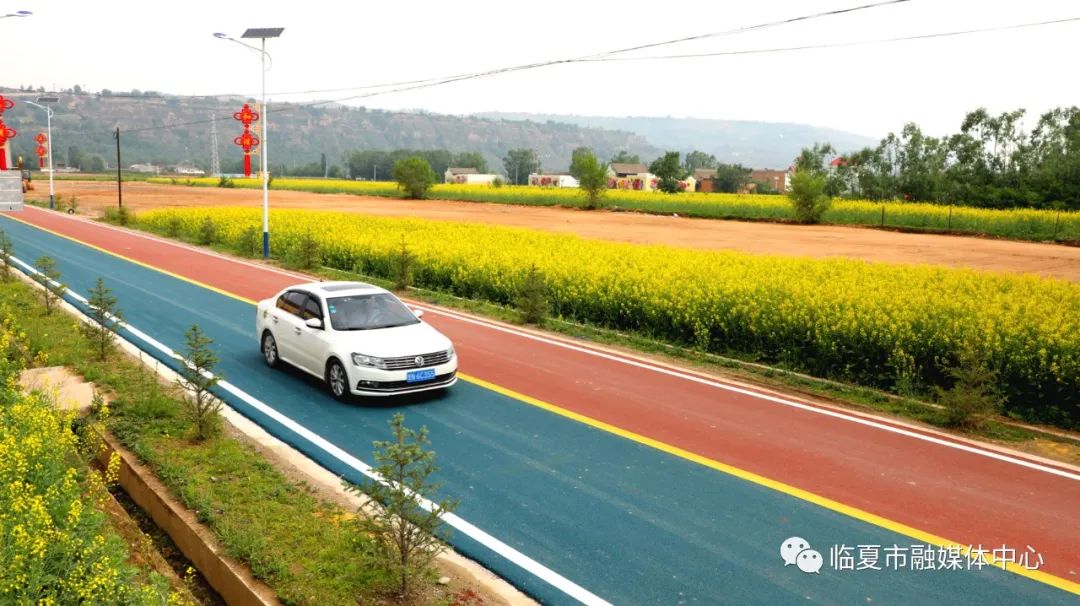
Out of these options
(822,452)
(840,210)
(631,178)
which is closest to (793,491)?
(822,452)

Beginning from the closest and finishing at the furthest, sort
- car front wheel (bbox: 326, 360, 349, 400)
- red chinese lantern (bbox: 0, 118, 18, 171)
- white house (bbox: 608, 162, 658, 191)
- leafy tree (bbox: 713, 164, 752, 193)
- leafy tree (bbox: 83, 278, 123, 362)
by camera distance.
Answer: car front wheel (bbox: 326, 360, 349, 400), leafy tree (bbox: 83, 278, 123, 362), red chinese lantern (bbox: 0, 118, 18, 171), leafy tree (bbox: 713, 164, 752, 193), white house (bbox: 608, 162, 658, 191)

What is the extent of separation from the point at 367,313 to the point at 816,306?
7770 mm

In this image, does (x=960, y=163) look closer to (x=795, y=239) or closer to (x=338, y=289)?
(x=795, y=239)

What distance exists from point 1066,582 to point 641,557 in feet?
11.4

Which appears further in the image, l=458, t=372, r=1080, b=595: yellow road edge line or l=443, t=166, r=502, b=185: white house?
l=443, t=166, r=502, b=185: white house

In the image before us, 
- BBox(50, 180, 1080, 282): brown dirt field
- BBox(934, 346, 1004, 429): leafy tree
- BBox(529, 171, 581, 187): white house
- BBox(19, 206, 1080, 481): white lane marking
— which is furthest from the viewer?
BBox(529, 171, 581, 187): white house

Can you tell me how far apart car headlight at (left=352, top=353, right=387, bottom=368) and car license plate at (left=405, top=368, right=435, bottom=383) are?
0.39 metres

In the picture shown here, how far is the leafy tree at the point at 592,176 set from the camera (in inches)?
3110

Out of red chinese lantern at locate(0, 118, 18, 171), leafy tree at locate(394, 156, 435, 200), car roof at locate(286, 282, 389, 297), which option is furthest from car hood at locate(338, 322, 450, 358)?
leafy tree at locate(394, 156, 435, 200)

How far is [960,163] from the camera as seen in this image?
84.6m

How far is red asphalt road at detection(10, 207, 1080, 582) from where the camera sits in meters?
7.69

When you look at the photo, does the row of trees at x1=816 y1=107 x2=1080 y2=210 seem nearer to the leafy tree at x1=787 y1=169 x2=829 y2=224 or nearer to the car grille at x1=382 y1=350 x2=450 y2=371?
the leafy tree at x1=787 y1=169 x2=829 y2=224

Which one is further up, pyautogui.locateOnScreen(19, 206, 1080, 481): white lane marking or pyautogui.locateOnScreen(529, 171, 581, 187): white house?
pyautogui.locateOnScreen(529, 171, 581, 187): white house

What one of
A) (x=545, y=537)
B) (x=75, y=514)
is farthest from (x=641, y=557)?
(x=75, y=514)
